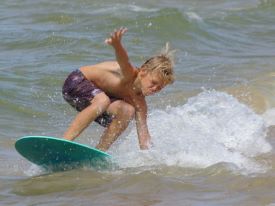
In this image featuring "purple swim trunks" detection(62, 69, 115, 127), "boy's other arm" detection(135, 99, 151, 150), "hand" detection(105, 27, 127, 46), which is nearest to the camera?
"hand" detection(105, 27, 127, 46)

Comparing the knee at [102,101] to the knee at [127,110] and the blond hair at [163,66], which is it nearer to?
the knee at [127,110]

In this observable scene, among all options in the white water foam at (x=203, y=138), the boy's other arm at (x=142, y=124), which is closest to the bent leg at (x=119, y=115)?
the boy's other arm at (x=142, y=124)

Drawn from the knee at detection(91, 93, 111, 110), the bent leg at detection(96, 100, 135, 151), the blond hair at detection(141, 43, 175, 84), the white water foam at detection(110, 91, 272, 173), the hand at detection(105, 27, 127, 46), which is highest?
the hand at detection(105, 27, 127, 46)

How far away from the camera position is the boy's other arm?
22.4ft

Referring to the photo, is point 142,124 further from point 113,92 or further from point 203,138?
point 203,138

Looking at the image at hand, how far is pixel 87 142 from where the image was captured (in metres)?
8.53

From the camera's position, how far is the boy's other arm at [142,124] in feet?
22.4

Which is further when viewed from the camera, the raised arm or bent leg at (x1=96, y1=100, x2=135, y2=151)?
bent leg at (x1=96, y1=100, x2=135, y2=151)

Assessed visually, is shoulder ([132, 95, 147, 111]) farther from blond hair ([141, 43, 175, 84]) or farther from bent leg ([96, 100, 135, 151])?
blond hair ([141, 43, 175, 84])

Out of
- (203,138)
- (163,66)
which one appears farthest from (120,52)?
(203,138)

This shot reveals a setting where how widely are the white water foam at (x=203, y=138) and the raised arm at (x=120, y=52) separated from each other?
2.51 ft

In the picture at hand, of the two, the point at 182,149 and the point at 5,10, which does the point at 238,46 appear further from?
the point at 182,149

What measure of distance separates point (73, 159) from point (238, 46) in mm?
9151

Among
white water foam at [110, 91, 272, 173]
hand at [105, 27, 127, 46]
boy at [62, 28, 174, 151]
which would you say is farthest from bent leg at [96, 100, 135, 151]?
hand at [105, 27, 127, 46]
